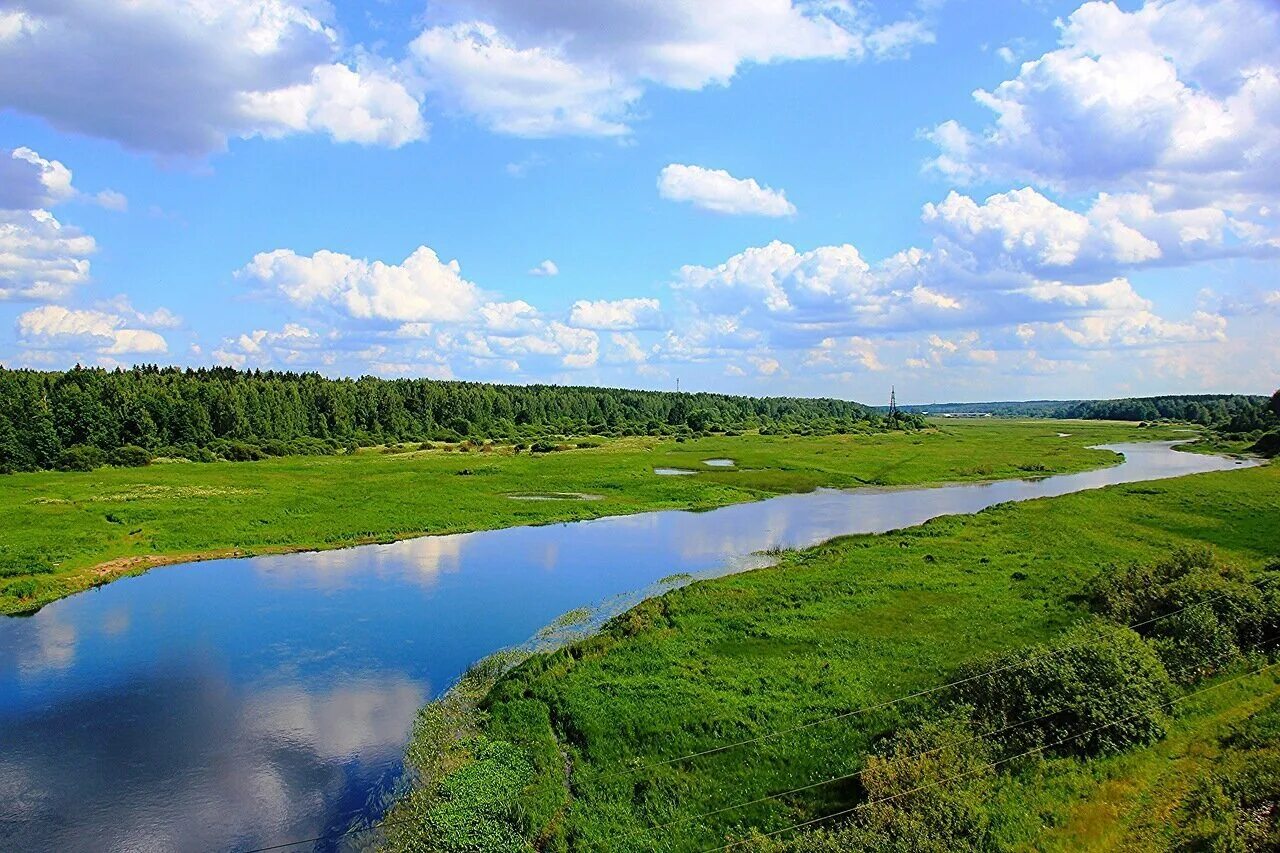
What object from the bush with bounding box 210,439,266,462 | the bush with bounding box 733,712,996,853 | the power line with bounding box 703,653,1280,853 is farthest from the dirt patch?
the power line with bounding box 703,653,1280,853

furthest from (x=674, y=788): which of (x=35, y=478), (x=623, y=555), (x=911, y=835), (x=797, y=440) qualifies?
(x=797, y=440)

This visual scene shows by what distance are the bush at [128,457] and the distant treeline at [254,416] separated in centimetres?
14

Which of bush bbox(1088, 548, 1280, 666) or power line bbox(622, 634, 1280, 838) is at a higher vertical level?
bush bbox(1088, 548, 1280, 666)

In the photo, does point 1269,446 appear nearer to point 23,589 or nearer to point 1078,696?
point 1078,696

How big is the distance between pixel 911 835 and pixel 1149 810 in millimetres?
5272

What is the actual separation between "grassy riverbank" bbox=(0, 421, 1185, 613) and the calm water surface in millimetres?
3678

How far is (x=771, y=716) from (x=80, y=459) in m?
81.5

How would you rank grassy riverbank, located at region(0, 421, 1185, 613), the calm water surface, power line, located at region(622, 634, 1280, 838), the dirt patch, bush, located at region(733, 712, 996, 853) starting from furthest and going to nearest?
the dirt patch < grassy riverbank, located at region(0, 421, 1185, 613) < the calm water surface < power line, located at region(622, 634, 1280, 838) < bush, located at region(733, 712, 996, 853)

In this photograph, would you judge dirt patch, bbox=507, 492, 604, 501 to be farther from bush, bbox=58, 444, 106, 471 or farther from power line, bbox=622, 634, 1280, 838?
bush, bbox=58, 444, 106, 471

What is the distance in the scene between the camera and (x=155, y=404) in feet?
310

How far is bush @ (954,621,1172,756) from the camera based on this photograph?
1739 cm

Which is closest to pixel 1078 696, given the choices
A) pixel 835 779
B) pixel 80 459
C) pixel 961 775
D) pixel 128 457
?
pixel 961 775

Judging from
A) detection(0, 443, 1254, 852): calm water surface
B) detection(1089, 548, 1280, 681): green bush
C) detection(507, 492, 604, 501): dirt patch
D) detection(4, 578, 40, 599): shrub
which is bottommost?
detection(0, 443, 1254, 852): calm water surface

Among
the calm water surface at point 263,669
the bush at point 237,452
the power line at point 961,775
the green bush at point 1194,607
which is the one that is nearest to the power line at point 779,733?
the calm water surface at point 263,669
